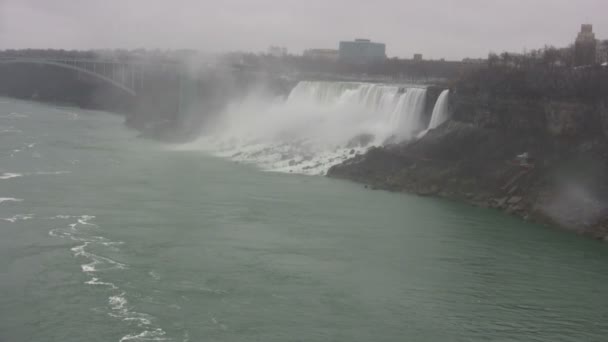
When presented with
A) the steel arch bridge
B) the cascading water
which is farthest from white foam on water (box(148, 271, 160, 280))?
the steel arch bridge

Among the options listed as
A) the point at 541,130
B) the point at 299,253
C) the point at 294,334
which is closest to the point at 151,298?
the point at 294,334

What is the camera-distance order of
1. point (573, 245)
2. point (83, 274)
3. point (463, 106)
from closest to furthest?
1. point (83, 274)
2. point (573, 245)
3. point (463, 106)

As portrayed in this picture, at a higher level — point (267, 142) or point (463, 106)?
point (463, 106)

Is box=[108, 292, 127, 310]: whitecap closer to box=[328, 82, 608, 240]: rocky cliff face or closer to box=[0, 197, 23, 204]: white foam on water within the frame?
box=[0, 197, 23, 204]: white foam on water

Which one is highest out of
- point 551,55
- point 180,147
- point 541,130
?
point 551,55

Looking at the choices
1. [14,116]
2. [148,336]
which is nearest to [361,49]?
[14,116]

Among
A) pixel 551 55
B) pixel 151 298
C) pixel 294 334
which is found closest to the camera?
pixel 294 334

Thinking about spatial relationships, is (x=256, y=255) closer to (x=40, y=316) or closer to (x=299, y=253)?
(x=299, y=253)
